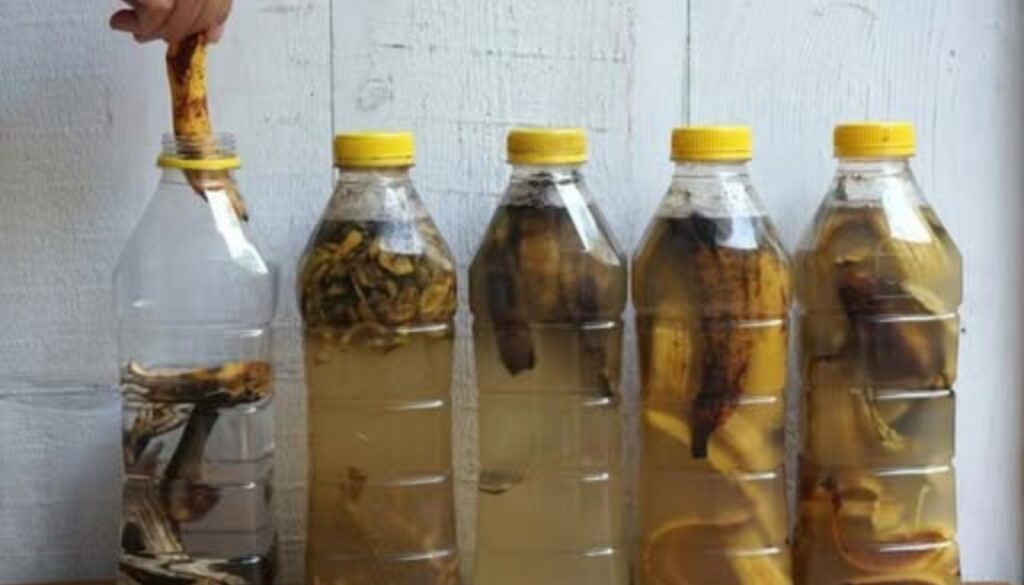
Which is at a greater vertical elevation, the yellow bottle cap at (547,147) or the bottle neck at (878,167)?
the yellow bottle cap at (547,147)

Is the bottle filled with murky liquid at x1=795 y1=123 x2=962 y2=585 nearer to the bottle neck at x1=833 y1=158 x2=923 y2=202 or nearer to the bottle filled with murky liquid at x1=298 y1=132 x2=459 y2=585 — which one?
the bottle neck at x1=833 y1=158 x2=923 y2=202

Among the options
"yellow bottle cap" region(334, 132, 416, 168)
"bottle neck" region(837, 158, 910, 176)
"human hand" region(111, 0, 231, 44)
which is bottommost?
"bottle neck" region(837, 158, 910, 176)

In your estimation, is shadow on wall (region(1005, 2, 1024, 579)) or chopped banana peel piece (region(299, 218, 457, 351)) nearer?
chopped banana peel piece (region(299, 218, 457, 351))

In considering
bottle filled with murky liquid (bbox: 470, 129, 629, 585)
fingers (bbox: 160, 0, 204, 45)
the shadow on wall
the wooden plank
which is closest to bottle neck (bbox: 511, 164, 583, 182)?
bottle filled with murky liquid (bbox: 470, 129, 629, 585)

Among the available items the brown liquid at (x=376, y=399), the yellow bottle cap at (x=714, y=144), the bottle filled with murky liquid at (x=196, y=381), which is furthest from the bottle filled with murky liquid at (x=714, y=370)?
the bottle filled with murky liquid at (x=196, y=381)

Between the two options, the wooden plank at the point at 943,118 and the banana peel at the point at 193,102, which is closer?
the banana peel at the point at 193,102

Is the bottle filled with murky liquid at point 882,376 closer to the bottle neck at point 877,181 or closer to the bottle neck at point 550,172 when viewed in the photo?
the bottle neck at point 877,181

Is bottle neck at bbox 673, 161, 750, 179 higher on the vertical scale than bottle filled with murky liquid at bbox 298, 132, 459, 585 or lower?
higher

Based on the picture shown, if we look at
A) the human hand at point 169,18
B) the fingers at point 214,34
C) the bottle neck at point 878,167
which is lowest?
the bottle neck at point 878,167

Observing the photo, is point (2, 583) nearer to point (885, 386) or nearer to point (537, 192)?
point (537, 192)

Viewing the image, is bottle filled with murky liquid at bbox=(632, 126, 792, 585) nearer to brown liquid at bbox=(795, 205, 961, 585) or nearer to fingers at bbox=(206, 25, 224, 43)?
brown liquid at bbox=(795, 205, 961, 585)
